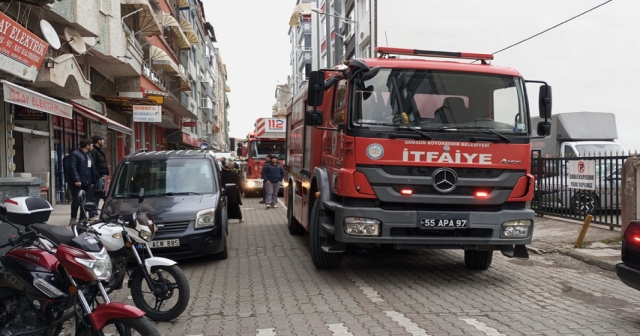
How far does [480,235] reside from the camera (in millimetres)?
6562

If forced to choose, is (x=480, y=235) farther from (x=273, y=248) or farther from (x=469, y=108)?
(x=273, y=248)

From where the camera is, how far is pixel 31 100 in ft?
35.3

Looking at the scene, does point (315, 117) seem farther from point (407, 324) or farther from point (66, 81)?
point (66, 81)

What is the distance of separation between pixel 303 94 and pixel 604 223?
6346mm

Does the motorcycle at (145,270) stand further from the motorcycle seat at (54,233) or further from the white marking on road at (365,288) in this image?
the white marking on road at (365,288)

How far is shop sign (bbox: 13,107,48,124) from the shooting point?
14.9m

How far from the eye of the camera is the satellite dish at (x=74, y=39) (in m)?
14.7

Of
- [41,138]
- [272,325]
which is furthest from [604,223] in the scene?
[41,138]

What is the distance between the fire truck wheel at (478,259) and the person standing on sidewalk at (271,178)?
10.2 m

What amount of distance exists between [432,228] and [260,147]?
1784cm

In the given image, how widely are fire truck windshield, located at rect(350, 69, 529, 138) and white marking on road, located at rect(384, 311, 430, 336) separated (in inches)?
84.7

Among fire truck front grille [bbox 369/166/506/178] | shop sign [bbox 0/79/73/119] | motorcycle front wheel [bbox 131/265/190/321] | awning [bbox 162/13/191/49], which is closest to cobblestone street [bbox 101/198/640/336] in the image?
motorcycle front wheel [bbox 131/265/190/321]

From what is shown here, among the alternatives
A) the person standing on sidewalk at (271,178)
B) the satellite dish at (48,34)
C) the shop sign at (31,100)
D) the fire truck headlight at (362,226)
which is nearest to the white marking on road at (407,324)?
the fire truck headlight at (362,226)

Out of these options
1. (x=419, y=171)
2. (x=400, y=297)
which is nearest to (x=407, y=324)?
(x=400, y=297)
